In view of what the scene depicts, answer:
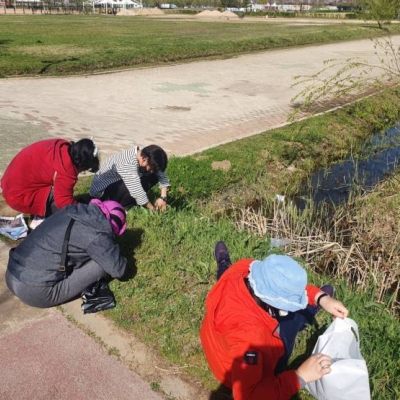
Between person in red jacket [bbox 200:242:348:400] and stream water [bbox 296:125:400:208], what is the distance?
15.2ft

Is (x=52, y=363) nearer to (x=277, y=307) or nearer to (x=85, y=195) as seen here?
(x=277, y=307)

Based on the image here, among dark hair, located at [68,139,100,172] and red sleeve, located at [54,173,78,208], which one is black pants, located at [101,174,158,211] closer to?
red sleeve, located at [54,173,78,208]

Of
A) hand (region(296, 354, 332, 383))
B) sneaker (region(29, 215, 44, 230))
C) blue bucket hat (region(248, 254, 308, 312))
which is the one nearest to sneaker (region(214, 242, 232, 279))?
blue bucket hat (region(248, 254, 308, 312))

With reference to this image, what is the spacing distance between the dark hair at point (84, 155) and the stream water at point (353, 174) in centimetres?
373

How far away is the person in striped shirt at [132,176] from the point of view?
458 cm

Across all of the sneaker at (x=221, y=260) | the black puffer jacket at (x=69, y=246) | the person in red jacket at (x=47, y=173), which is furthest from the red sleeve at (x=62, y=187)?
the sneaker at (x=221, y=260)

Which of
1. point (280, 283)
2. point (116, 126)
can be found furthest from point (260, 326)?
point (116, 126)

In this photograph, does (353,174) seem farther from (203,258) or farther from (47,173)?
(47,173)

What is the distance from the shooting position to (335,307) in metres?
2.65

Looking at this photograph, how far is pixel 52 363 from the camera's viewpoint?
3.07 meters

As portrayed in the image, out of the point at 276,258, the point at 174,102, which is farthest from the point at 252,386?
the point at 174,102

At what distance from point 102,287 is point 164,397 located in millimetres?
1144

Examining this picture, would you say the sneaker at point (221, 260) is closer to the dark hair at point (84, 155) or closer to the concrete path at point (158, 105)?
the dark hair at point (84, 155)

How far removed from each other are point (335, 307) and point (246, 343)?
2.14ft
